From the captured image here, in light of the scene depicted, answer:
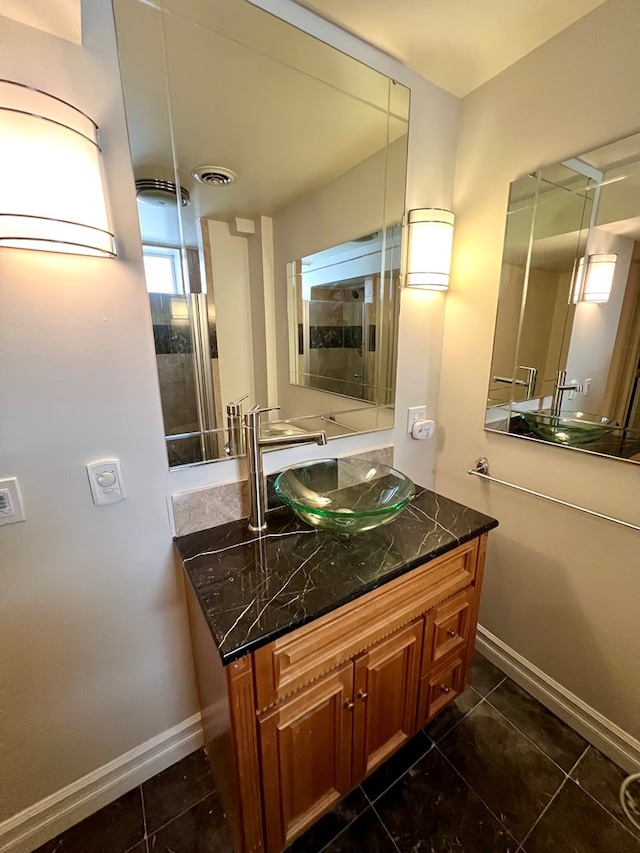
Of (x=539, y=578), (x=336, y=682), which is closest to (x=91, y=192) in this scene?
(x=336, y=682)

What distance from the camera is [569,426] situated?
126 cm

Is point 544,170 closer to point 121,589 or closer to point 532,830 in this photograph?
point 121,589

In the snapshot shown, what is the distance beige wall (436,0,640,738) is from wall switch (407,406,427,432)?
13cm

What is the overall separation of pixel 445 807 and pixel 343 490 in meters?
1.06

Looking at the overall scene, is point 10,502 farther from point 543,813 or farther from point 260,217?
point 543,813

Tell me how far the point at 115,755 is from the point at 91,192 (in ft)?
5.43

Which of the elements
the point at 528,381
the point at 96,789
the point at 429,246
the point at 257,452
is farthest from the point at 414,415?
the point at 96,789

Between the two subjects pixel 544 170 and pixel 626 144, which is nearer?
pixel 626 144

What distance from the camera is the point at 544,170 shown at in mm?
1191

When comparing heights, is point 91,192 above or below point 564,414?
above

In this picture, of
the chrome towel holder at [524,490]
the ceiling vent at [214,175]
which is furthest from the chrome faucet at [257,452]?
the chrome towel holder at [524,490]

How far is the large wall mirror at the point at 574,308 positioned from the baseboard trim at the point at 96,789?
1713 millimetres

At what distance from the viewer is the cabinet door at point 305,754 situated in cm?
86

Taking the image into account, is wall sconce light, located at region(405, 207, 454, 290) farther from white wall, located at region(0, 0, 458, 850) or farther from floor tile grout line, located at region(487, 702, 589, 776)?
floor tile grout line, located at region(487, 702, 589, 776)
